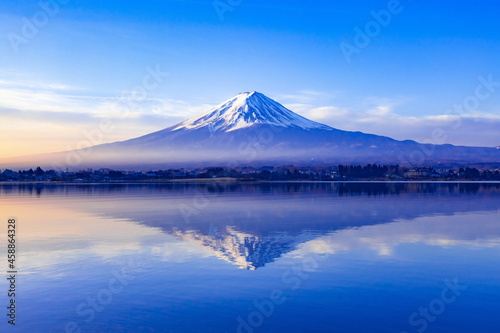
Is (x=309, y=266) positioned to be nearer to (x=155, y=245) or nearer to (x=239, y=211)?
(x=155, y=245)

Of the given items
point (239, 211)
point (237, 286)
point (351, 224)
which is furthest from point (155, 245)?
point (239, 211)

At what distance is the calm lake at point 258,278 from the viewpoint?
10336 millimetres

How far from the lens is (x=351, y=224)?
1012 inches

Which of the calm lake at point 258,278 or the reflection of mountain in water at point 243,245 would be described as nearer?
the calm lake at point 258,278

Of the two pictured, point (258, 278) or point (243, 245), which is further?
point (243, 245)

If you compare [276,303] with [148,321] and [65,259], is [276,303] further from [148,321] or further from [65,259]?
[65,259]

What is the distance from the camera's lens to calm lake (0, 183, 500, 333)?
1034cm

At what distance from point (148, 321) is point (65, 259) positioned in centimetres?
739

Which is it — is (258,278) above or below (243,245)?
below

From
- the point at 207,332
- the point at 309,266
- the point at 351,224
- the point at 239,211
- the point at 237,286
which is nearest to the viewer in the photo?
the point at 207,332

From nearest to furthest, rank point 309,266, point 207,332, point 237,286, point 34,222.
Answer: point 207,332 → point 237,286 → point 309,266 → point 34,222

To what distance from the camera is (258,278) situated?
45.4 ft

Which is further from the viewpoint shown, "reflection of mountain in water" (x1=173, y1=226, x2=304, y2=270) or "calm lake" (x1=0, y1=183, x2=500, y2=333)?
"reflection of mountain in water" (x1=173, y1=226, x2=304, y2=270)

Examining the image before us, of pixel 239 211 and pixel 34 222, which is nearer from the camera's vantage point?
pixel 34 222
